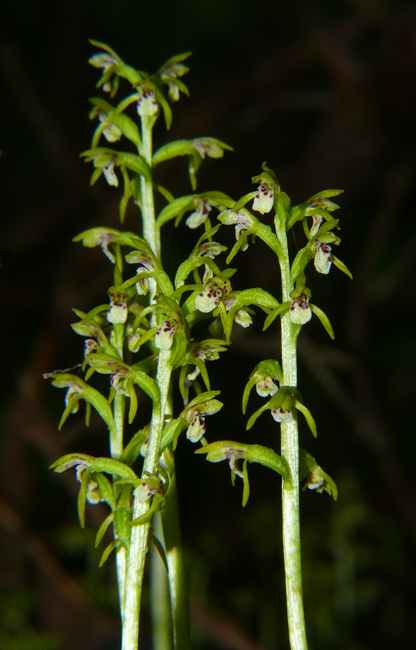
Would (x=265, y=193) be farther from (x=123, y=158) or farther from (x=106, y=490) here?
(x=106, y=490)

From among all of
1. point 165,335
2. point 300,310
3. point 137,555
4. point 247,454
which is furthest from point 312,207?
point 137,555

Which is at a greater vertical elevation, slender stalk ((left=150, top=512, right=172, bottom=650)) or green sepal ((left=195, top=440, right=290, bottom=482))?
green sepal ((left=195, top=440, right=290, bottom=482))

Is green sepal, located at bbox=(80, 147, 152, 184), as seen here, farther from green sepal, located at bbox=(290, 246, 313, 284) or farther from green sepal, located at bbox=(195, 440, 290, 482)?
green sepal, located at bbox=(195, 440, 290, 482)

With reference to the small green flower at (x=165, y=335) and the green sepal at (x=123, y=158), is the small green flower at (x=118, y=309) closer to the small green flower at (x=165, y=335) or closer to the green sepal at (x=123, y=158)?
the small green flower at (x=165, y=335)

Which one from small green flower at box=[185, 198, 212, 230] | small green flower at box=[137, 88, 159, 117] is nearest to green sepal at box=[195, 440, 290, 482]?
small green flower at box=[185, 198, 212, 230]

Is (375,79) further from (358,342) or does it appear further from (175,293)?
(175,293)

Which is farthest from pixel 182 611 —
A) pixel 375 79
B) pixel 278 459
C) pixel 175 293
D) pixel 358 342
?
pixel 375 79

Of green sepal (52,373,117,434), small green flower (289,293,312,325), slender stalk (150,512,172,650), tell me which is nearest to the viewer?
small green flower (289,293,312,325)
